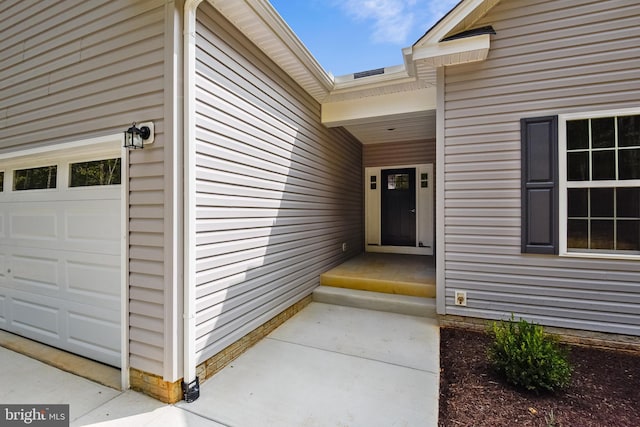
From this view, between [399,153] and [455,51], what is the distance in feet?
11.0

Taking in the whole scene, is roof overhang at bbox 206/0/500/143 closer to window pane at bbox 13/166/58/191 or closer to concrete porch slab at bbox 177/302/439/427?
window pane at bbox 13/166/58/191

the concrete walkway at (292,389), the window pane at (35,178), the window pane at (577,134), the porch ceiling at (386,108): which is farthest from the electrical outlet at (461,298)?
the window pane at (35,178)

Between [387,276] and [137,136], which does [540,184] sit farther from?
[137,136]

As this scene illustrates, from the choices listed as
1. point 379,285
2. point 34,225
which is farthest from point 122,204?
point 379,285

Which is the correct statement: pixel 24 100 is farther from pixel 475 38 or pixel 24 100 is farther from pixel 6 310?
pixel 475 38

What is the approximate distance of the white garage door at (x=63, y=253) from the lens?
2.70m

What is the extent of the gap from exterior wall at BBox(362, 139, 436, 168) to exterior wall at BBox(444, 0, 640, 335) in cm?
292

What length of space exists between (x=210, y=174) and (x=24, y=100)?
2.38 meters

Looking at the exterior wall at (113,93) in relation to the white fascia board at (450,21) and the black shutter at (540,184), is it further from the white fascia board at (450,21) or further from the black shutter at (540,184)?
the black shutter at (540,184)

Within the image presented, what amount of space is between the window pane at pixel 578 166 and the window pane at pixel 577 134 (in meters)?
0.08

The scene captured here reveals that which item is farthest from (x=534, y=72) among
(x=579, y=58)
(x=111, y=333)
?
(x=111, y=333)

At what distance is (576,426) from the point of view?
188 cm

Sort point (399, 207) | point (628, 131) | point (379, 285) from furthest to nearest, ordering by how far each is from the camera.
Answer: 1. point (399, 207)
2. point (379, 285)
3. point (628, 131)

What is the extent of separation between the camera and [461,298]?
345 cm
